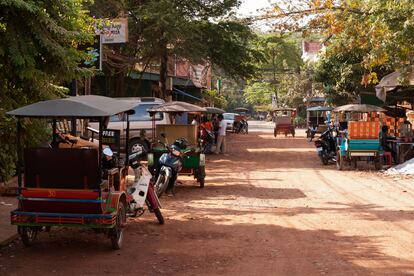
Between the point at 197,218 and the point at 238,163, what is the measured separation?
11.3 meters

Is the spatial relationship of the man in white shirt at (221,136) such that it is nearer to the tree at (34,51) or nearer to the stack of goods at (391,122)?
the stack of goods at (391,122)

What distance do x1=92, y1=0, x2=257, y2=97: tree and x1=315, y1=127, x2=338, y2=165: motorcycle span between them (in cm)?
518

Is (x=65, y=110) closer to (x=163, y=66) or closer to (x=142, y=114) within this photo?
(x=142, y=114)

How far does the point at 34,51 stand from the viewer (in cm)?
650

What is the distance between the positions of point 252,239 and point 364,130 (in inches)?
432

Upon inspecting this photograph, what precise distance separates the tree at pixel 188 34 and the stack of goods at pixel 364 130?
6.08 m

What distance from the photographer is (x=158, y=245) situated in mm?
7480

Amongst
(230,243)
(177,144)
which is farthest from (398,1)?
(230,243)

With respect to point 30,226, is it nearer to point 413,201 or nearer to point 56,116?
point 56,116

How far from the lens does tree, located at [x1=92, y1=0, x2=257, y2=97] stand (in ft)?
69.9

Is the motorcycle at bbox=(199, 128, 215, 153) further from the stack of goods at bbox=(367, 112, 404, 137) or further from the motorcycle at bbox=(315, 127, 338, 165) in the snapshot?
Answer: the stack of goods at bbox=(367, 112, 404, 137)

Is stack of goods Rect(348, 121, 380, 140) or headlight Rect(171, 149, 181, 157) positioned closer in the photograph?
headlight Rect(171, 149, 181, 157)

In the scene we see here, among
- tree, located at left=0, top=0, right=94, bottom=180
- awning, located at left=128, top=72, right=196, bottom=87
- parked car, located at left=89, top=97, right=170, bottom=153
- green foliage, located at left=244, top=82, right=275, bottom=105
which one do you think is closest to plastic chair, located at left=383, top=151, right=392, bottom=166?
parked car, located at left=89, top=97, right=170, bottom=153

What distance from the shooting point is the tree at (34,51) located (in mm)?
6297
